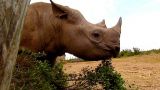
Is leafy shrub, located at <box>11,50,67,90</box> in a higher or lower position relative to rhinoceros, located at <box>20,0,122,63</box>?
lower

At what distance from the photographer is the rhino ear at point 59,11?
7.34m

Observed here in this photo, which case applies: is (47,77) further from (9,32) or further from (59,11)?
(9,32)

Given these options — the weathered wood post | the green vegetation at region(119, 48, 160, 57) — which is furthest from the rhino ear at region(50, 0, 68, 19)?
the green vegetation at region(119, 48, 160, 57)

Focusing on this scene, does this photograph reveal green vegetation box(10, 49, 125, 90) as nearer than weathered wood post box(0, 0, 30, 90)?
No

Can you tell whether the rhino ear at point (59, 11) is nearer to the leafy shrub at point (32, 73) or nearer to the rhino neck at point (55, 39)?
the rhino neck at point (55, 39)

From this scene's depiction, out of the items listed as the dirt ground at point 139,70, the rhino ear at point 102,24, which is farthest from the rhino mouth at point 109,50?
the dirt ground at point 139,70

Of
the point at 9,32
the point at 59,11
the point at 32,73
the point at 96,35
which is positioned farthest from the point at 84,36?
the point at 9,32

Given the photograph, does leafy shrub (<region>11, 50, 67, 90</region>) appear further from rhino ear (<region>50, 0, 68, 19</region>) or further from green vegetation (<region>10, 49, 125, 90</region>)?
rhino ear (<region>50, 0, 68, 19</region>)

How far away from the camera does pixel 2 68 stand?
3.89 meters

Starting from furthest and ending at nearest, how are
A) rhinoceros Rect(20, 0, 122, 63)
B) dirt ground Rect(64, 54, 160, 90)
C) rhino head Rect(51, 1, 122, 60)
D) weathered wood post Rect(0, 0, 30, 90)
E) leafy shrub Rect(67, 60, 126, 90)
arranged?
dirt ground Rect(64, 54, 160, 90), leafy shrub Rect(67, 60, 126, 90), rhinoceros Rect(20, 0, 122, 63), rhino head Rect(51, 1, 122, 60), weathered wood post Rect(0, 0, 30, 90)

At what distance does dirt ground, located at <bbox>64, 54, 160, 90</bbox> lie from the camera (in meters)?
10.6

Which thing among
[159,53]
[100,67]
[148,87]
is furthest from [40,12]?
[159,53]

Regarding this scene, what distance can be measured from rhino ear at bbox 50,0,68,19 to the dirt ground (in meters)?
1.42

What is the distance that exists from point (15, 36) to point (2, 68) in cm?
25
